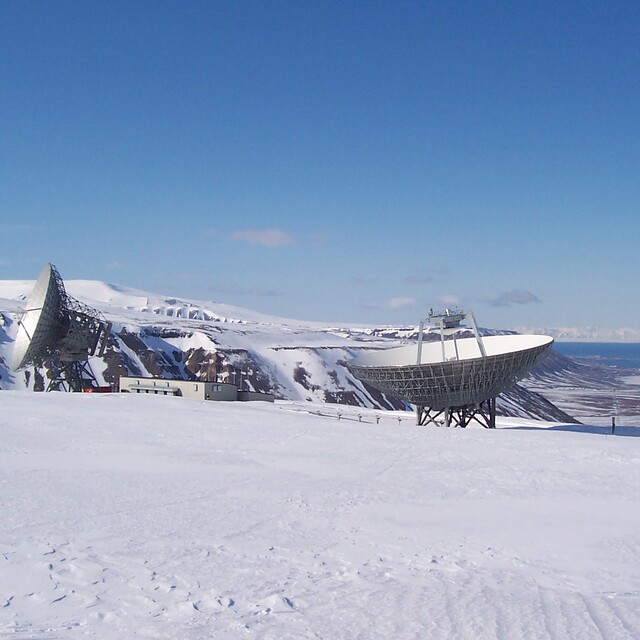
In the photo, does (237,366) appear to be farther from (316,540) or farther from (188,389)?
(316,540)

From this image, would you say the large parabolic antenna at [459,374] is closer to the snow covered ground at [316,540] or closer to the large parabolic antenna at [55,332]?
the snow covered ground at [316,540]

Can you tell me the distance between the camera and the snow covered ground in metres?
11.1

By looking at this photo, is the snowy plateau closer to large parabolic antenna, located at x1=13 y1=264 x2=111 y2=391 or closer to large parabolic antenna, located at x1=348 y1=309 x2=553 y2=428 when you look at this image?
large parabolic antenna, located at x1=348 y1=309 x2=553 y2=428

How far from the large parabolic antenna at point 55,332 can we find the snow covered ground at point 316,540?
26.6 meters

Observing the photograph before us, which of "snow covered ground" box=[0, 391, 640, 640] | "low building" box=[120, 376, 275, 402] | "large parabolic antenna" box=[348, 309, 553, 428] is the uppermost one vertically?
"large parabolic antenna" box=[348, 309, 553, 428]

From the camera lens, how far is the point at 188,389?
61031 millimetres

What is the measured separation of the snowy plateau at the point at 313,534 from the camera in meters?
11.1

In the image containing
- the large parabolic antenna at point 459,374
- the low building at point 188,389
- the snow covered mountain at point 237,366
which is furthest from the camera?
the snow covered mountain at point 237,366

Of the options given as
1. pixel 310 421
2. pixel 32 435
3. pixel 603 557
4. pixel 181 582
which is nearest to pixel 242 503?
pixel 181 582

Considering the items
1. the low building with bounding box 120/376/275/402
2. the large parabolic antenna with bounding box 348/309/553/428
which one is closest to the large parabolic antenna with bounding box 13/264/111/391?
the low building with bounding box 120/376/275/402

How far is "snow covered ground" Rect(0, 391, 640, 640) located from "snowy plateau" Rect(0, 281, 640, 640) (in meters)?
0.06

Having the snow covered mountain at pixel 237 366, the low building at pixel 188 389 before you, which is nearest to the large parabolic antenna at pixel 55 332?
the low building at pixel 188 389

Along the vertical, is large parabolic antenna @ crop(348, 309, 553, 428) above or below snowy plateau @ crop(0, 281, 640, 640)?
above

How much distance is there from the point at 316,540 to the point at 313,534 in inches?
21.2
